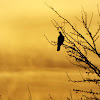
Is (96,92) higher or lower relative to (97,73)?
lower

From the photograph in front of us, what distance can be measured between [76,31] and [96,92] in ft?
5.68

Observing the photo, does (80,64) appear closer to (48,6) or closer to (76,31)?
(76,31)

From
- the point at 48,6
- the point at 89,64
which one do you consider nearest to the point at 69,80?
the point at 89,64

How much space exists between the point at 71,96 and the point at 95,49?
5.38 ft

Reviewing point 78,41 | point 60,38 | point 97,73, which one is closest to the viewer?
point 97,73

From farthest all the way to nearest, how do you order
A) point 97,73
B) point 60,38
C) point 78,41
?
1. point 60,38
2. point 78,41
3. point 97,73

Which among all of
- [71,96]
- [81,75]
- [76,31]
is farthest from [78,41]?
[71,96]

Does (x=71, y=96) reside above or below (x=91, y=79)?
below

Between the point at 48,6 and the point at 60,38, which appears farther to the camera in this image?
the point at 60,38

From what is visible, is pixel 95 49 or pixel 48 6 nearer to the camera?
pixel 95 49

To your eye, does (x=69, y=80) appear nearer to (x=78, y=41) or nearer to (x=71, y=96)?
(x=71, y=96)

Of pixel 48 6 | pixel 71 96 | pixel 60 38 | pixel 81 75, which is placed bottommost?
pixel 71 96

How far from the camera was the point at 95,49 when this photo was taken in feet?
30.5

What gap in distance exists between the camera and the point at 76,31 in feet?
31.2
